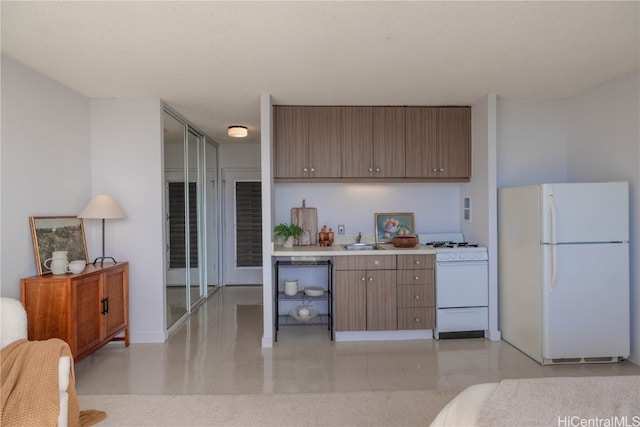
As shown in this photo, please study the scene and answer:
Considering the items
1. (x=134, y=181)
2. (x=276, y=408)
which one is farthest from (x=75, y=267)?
(x=276, y=408)

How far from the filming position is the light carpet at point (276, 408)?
2.31 meters

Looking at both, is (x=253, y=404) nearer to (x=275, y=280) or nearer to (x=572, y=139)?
(x=275, y=280)

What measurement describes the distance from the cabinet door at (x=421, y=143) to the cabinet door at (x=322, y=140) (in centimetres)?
79

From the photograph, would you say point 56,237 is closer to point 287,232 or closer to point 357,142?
point 287,232

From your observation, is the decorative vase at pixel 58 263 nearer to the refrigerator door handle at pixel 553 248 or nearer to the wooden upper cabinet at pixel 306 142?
the wooden upper cabinet at pixel 306 142

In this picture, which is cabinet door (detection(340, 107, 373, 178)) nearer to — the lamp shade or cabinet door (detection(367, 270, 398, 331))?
cabinet door (detection(367, 270, 398, 331))

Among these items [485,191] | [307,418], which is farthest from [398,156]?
[307,418]

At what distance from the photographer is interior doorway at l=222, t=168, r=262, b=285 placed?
20.9 ft

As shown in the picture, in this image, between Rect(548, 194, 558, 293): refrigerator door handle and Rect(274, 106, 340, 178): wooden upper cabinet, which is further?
Rect(274, 106, 340, 178): wooden upper cabinet

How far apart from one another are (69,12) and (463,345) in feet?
13.1

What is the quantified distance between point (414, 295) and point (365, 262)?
1.96ft

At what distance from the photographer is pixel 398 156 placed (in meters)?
4.07
